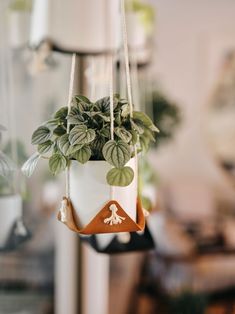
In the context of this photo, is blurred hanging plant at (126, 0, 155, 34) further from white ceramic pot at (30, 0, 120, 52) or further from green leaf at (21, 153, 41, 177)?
green leaf at (21, 153, 41, 177)

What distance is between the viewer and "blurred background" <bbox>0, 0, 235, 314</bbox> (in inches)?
52.0

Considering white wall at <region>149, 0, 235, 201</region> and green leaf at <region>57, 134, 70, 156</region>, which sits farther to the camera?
white wall at <region>149, 0, 235, 201</region>

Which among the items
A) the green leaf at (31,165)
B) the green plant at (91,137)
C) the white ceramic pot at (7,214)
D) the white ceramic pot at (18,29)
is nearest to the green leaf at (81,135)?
the green plant at (91,137)

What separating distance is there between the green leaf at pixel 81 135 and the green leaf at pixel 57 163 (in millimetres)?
61

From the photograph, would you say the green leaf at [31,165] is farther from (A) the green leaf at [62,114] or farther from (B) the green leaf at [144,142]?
(B) the green leaf at [144,142]

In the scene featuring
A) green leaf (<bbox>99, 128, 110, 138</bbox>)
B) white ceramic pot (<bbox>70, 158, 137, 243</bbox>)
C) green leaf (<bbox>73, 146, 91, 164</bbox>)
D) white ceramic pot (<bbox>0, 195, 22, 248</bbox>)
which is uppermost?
green leaf (<bbox>99, 128, 110, 138</bbox>)

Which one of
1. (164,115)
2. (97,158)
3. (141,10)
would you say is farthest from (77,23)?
(164,115)

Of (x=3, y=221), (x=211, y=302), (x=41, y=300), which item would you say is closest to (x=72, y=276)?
(x=41, y=300)

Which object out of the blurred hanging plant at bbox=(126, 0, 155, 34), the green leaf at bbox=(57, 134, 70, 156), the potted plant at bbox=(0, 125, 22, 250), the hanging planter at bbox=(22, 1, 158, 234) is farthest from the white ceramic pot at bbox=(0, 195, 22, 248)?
the blurred hanging plant at bbox=(126, 0, 155, 34)

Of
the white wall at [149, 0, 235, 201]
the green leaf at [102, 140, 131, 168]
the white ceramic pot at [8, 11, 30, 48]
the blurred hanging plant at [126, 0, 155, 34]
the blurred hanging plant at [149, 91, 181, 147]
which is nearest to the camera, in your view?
the green leaf at [102, 140, 131, 168]

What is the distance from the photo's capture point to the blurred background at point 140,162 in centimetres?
132

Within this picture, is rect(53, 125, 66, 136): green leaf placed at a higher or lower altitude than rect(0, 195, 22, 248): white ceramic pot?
higher

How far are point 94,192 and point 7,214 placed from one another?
361mm

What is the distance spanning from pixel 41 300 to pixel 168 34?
2956mm
